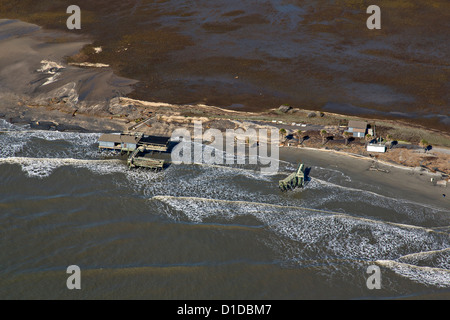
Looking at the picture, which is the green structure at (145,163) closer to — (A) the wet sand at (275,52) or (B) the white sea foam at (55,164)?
(B) the white sea foam at (55,164)

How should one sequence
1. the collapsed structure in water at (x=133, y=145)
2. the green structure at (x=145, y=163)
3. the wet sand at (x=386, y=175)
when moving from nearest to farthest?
the wet sand at (x=386, y=175), the green structure at (x=145, y=163), the collapsed structure in water at (x=133, y=145)

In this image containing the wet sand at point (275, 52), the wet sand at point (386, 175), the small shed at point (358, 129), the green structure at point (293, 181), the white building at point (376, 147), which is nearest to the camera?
the wet sand at point (386, 175)

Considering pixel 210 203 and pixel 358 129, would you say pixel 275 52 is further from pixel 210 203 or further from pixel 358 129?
pixel 210 203

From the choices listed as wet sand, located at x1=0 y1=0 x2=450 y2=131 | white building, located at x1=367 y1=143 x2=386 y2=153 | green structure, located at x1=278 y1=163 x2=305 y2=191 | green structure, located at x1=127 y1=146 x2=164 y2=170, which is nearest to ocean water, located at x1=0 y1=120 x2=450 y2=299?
green structure, located at x1=127 y1=146 x2=164 y2=170

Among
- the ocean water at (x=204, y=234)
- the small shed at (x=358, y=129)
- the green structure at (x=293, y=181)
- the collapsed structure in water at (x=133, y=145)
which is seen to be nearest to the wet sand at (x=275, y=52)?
the small shed at (x=358, y=129)

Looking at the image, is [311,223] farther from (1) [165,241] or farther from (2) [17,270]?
(2) [17,270]
